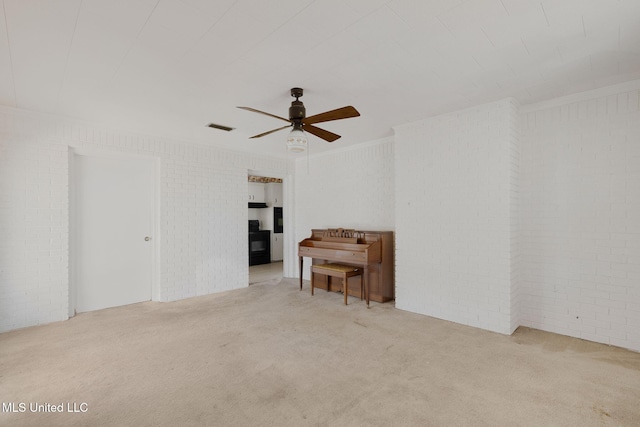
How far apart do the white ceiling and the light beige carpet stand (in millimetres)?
2513

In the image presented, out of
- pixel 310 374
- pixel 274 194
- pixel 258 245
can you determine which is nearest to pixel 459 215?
pixel 310 374

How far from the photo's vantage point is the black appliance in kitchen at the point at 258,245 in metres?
8.13

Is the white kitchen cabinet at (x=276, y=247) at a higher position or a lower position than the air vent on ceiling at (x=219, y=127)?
lower

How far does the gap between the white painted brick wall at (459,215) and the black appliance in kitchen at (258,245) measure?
15.5 feet

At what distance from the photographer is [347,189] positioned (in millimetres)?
5551

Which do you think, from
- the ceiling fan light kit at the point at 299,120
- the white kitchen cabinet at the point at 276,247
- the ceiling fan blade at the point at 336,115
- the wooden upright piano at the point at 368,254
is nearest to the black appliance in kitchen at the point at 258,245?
the white kitchen cabinet at the point at 276,247

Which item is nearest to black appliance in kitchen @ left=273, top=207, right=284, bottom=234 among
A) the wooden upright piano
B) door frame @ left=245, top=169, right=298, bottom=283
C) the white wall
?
door frame @ left=245, top=169, right=298, bottom=283

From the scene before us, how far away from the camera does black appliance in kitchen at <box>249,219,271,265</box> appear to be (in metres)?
8.13

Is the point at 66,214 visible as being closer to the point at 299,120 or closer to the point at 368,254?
the point at 299,120

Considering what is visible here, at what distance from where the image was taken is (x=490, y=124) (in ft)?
11.5

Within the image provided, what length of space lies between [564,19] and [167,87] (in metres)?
3.19

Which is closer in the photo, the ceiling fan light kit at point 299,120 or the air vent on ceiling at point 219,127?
the ceiling fan light kit at point 299,120

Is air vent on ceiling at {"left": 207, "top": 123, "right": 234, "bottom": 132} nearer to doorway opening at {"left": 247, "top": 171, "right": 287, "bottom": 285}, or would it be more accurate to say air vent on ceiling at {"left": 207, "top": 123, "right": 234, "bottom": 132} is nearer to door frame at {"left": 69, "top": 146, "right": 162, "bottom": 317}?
door frame at {"left": 69, "top": 146, "right": 162, "bottom": 317}

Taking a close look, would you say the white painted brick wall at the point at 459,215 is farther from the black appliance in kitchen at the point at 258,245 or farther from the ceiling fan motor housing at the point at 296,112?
the black appliance in kitchen at the point at 258,245
